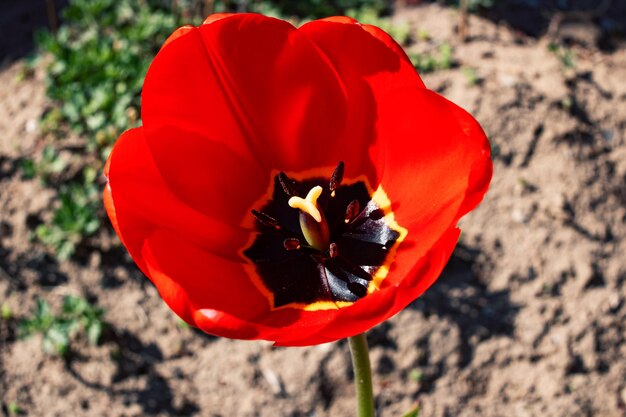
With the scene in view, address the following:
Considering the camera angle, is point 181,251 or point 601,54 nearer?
point 181,251

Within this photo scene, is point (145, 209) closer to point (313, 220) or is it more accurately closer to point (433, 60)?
point (313, 220)

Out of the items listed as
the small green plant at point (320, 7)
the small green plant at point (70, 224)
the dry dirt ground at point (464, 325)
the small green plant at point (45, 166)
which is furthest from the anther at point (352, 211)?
the small green plant at point (320, 7)

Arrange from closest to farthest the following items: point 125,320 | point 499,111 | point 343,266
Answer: point 343,266 < point 125,320 < point 499,111

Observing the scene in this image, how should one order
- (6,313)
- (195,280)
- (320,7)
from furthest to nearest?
(320,7), (6,313), (195,280)

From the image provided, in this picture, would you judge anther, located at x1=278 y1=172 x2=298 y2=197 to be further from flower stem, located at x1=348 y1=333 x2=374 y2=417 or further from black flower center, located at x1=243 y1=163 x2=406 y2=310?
flower stem, located at x1=348 y1=333 x2=374 y2=417

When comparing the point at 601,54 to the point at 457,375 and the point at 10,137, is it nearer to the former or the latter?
the point at 457,375

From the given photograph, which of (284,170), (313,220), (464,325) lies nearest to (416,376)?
(464,325)

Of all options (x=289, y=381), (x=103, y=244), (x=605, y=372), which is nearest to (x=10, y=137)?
(x=103, y=244)
